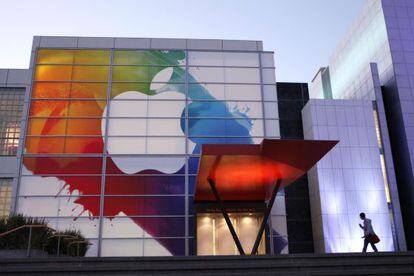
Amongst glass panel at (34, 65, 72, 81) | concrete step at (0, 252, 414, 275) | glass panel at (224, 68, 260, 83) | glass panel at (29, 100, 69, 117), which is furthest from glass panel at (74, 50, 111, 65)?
concrete step at (0, 252, 414, 275)

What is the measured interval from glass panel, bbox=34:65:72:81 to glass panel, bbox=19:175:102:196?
6387mm

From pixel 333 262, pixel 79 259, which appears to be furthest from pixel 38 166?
pixel 333 262

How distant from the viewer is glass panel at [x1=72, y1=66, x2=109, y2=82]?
90.8 ft

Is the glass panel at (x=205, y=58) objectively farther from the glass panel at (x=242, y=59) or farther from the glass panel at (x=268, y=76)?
the glass panel at (x=268, y=76)

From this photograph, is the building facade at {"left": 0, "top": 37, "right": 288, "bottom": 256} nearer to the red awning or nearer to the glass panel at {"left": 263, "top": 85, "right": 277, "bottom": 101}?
the glass panel at {"left": 263, "top": 85, "right": 277, "bottom": 101}

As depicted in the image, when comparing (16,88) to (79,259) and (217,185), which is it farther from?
(79,259)

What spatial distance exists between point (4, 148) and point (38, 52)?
20.9 ft

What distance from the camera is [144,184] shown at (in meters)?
25.6

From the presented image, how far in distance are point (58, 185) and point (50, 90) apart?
6.13m

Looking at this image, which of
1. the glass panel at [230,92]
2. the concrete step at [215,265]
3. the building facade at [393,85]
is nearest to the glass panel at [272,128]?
the glass panel at [230,92]

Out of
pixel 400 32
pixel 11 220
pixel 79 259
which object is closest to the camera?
pixel 79 259

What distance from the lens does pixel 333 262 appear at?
1172cm

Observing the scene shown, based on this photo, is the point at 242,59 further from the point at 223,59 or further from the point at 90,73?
the point at 90,73

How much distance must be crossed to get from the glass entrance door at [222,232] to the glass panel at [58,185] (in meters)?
6.36
